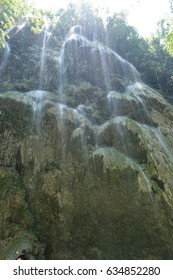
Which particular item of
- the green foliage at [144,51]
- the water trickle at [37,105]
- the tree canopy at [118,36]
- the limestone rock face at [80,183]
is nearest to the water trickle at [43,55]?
the tree canopy at [118,36]

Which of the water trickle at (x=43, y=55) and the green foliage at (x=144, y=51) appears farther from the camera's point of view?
the green foliage at (x=144, y=51)

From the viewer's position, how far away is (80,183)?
1058cm

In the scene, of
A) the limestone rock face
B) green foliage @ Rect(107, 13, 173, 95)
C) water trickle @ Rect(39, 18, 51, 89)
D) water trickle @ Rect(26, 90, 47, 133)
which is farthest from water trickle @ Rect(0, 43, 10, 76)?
green foliage @ Rect(107, 13, 173, 95)

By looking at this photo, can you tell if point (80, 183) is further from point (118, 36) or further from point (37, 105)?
point (118, 36)

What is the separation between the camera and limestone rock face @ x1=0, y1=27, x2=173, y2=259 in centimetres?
959

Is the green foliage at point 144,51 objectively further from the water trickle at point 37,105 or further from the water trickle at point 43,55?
the water trickle at point 37,105

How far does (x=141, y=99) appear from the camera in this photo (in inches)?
615

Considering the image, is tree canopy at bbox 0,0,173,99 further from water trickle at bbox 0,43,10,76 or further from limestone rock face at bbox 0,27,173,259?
limestone rock face at bbox 0,27,173,259

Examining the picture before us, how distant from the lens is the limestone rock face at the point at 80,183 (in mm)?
9586

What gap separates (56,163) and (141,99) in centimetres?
666

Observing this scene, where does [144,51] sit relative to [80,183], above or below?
above

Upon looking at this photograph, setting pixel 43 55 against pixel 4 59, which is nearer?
pixel 4 59

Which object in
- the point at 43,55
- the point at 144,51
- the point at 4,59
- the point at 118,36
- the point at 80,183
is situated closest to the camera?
the point at 80,183

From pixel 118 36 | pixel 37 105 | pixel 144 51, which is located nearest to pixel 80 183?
pixel 37 105
